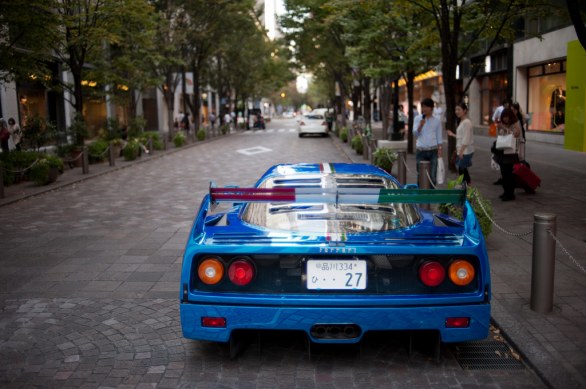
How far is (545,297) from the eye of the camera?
511cm

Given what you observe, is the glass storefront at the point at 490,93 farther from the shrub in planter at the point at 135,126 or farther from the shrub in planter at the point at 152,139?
the shrub in planter at the point at 135,126

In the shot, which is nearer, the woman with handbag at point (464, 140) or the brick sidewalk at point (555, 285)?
the brick sidewalk at point (555, 285)

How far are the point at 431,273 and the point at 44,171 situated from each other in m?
13.3

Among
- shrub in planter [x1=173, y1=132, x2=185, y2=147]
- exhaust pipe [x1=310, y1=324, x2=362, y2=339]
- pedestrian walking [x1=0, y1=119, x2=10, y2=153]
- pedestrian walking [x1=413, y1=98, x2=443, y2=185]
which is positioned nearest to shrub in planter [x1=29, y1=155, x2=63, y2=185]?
pedestrian walking [x1=0, y1=119, x2=10, y2=153]

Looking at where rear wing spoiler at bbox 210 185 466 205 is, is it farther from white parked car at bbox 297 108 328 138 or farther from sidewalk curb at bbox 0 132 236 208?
white parked car at bbox 297 108 328 138

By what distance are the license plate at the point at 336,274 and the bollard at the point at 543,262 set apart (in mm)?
1872

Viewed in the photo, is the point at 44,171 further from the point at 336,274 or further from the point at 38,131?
the point at 336,274

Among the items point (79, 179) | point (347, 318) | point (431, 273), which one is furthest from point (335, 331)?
point (79, 179)

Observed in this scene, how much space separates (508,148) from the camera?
Result: 10.9 meters

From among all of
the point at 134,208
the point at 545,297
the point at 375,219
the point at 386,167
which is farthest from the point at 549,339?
the point at 386,167

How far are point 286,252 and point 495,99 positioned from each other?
31.2 metres

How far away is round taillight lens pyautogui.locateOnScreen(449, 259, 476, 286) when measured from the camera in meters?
3.95

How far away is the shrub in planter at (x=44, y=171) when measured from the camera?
15.0 meters

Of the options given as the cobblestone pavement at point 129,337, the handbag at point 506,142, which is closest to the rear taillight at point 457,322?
the cobblestone pavement at point 129,337
